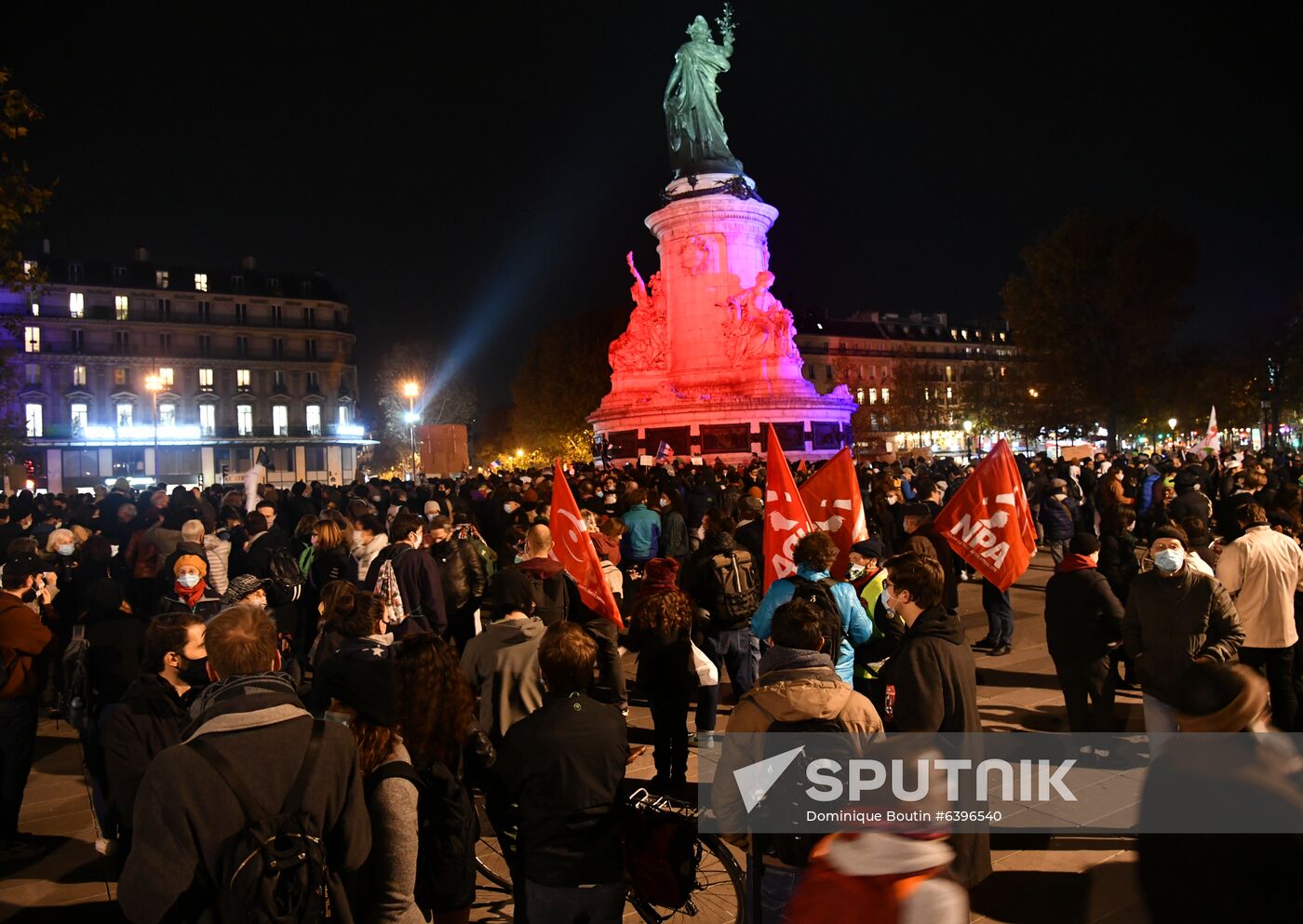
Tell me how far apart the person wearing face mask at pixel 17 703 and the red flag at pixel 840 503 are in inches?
226

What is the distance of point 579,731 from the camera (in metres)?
3.62

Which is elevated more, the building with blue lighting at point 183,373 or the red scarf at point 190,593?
the building with blue lighting at point 183,373

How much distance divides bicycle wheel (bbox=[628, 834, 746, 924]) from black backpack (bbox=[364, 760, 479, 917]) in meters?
0.68

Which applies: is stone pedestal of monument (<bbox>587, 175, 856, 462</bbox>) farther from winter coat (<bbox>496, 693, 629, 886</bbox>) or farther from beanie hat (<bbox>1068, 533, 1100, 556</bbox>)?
winter coat (<bbox>496, 693, 629, 886</bbox>)

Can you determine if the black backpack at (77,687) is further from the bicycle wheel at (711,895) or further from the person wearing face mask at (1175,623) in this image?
the person wearing face mask at (1175,623)

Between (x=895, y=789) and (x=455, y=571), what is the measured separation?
23.2 ft

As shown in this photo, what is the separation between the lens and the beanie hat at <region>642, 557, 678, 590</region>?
21.7 feet

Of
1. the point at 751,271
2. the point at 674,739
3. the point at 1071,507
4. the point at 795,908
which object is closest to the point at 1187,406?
the point at 751,271

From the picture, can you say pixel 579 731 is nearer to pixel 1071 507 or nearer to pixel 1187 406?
pixel 1071 507

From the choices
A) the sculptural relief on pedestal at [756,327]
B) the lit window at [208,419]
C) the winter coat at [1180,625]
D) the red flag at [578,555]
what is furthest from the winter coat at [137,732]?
the lit window at [208,419]

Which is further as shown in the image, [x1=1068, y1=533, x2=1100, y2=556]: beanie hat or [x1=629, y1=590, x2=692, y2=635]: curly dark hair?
[x1=1068, y1=533, x2=1100, y2=556]: beanie hat

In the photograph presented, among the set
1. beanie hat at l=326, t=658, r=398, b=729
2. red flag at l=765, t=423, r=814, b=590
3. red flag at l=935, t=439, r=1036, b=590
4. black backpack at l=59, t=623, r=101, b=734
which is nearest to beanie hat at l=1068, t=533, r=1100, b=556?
red flag at l=935, t=439, r=1036, b=590

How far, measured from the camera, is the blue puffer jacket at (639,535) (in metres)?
11.2

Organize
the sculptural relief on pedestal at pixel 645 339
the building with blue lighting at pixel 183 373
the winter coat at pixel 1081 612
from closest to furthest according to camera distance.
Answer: the winter coat at pixel 1081 612
the sculptural relief on pedestal at pixel 645 339
the building with blue lighting at pixel 183 373
